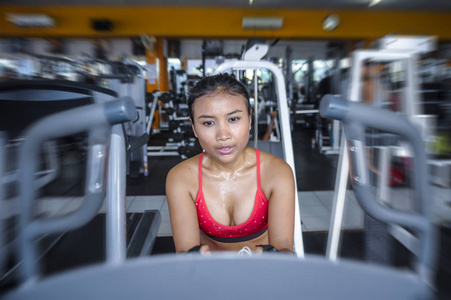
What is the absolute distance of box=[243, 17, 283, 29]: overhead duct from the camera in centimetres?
708

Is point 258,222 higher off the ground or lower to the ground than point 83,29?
lower

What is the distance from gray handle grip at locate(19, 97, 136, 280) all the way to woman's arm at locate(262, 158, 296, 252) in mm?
539

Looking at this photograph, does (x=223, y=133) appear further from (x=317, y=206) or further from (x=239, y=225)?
(x=317, y=206)

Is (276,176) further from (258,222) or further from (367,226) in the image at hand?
(367,226)

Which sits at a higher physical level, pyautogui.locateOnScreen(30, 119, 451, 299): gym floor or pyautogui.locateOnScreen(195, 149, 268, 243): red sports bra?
pyautogui.locateOnScreen(195, 149, 268, 243): red sports bra

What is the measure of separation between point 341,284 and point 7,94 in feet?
4.47

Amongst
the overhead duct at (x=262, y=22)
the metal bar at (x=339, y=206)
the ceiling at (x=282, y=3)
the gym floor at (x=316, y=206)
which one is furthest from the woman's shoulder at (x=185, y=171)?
the overhead duct at (x=262, y=22)

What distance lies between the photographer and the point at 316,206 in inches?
105

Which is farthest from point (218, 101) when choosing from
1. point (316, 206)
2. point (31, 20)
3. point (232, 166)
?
point (31, 20)

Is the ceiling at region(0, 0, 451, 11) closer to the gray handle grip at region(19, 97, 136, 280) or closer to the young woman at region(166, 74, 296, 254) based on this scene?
the young woman at region(166, 74, 296, 254)

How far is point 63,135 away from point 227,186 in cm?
55

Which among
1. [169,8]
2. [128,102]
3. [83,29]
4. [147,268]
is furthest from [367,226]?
[83,29]

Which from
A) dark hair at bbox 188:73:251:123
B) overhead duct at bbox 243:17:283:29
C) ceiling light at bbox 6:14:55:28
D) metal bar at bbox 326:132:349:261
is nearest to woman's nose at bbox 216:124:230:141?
dark hair at bbox 188:73:251:123

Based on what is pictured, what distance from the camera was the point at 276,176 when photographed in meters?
0.97
